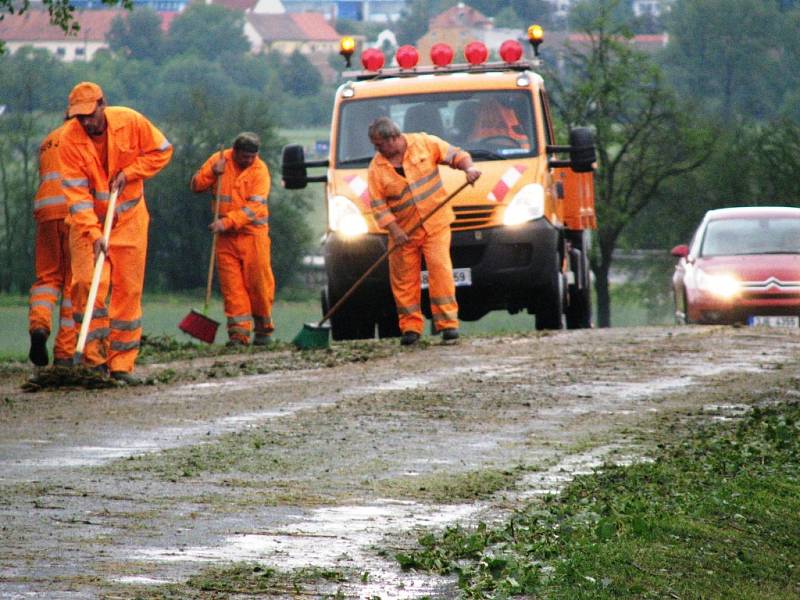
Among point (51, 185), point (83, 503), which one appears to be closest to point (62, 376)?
point (51, 185)

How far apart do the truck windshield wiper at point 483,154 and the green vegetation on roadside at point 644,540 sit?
829cm

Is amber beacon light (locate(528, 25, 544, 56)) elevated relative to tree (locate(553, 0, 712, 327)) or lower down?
elevated

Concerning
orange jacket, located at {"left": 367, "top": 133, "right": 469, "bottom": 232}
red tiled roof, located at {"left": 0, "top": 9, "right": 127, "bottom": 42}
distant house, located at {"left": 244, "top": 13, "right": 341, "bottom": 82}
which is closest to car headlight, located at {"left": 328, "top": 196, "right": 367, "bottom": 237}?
orange jacket, located at {"left": 367, "top": 133, "right": 469, "bottom": 232}

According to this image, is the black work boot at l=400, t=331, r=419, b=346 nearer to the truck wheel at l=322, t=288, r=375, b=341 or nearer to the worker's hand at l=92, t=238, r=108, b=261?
the truck wheel at l=322, t=288, r=375, b=341

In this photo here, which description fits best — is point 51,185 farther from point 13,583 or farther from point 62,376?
point 13,583

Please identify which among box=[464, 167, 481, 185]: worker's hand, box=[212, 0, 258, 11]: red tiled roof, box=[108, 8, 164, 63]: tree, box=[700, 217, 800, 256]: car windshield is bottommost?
box=[700, 217, 800, 256]: car windshield

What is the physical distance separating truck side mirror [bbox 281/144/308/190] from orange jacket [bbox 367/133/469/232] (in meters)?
1.81

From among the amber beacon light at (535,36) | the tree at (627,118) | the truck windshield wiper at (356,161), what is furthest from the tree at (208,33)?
the truck windshield wiper at (356,161)

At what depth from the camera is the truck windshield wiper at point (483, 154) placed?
16.8 metres

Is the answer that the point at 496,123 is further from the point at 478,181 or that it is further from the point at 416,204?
the point at 416,204

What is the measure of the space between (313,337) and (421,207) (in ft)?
4.65

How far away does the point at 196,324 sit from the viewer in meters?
17.3

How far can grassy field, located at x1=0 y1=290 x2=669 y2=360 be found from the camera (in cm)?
4612

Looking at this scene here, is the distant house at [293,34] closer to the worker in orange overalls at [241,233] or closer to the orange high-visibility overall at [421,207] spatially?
the worker in orange overalls at [241,233]
